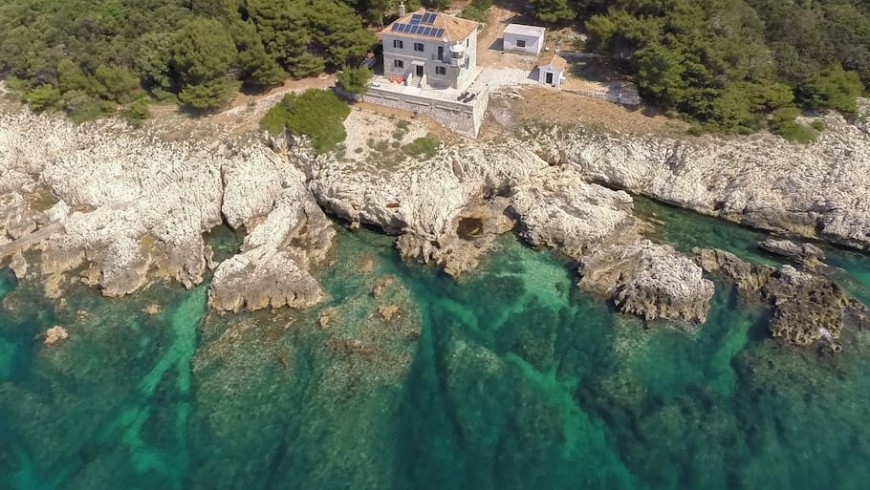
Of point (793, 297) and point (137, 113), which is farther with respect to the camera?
point (137, 113)

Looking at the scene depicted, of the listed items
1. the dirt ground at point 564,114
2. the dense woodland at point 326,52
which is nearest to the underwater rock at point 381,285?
the dirt ground at point 564,114

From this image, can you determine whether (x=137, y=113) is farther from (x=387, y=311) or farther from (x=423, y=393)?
(x=423, y=393)

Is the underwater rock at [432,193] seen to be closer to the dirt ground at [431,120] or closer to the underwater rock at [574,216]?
the underwater rock at [574,216]

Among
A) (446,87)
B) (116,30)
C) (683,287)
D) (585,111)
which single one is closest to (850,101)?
(585,111)

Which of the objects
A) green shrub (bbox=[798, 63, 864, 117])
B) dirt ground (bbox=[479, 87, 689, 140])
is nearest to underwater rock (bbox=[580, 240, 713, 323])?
dirt ground (bbox=[479, 87, 689, 140])

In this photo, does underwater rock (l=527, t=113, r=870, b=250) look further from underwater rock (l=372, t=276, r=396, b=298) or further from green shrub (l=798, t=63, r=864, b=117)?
underwater rock (l=372, t=276, r=396, b=298)

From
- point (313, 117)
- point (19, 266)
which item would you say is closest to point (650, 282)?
point (313, 117)
